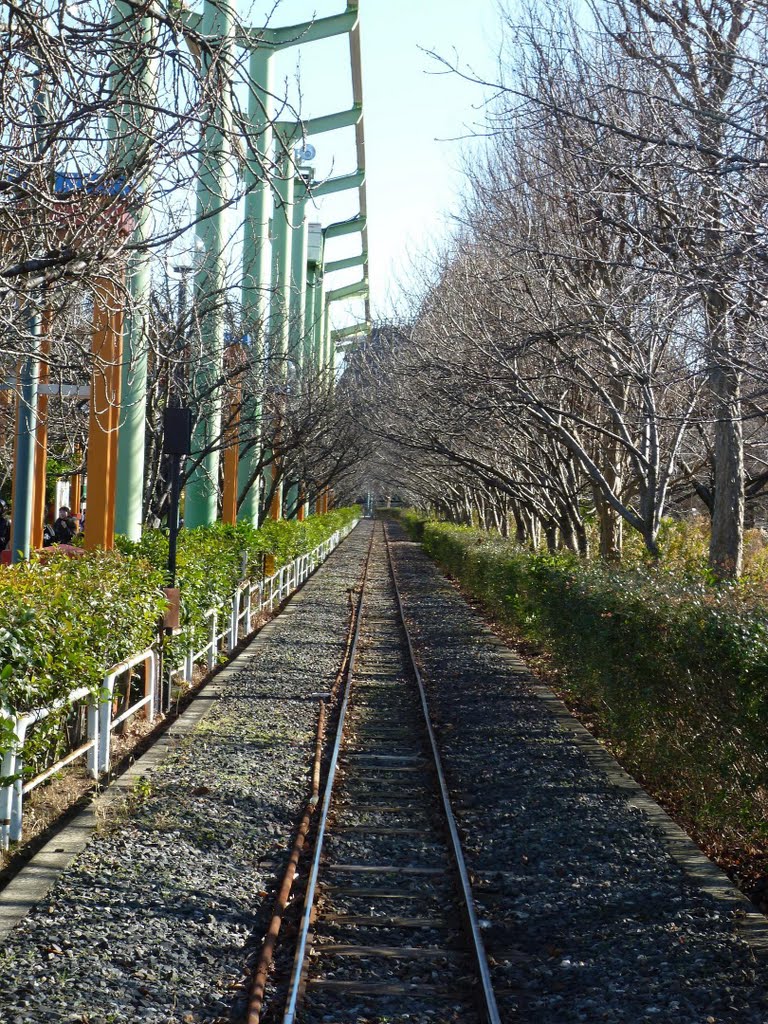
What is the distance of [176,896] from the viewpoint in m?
6.56

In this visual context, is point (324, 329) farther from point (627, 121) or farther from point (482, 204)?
point (627, 121)

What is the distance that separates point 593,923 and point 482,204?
13.7 metres

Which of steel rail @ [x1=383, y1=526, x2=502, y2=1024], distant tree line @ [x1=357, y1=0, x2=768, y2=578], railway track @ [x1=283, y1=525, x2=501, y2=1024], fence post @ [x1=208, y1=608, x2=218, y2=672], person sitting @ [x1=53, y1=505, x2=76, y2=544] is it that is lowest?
railway track @ [x1=283, y1=525, x2=501, y2=1024]

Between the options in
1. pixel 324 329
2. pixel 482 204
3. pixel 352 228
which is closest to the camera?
pixel 482 204

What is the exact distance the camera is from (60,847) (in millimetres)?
7246

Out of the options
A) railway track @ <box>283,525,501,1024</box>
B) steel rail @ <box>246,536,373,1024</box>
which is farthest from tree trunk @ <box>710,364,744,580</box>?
steel rail @ <box>246,536,373,1024</box>

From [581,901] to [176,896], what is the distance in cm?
242

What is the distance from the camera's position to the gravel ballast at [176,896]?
5.14 m

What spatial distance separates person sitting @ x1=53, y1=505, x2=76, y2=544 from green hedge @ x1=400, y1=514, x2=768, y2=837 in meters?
12.3

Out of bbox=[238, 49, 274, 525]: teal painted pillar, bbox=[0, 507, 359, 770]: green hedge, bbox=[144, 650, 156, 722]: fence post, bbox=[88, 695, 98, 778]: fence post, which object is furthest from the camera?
bbox=[238, 49, 274, 525]: teal painted pillar

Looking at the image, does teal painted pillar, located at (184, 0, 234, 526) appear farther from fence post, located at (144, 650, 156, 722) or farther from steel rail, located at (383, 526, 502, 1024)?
steel rail, located at (383, 526, 502, 1024)

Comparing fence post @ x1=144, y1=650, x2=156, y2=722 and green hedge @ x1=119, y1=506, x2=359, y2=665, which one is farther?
green hedge @ x1=119, y1=506, x2=359, y2=665

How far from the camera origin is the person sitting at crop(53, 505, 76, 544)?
23.9 meters

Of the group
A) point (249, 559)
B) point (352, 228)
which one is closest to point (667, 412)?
point (249, 559)
